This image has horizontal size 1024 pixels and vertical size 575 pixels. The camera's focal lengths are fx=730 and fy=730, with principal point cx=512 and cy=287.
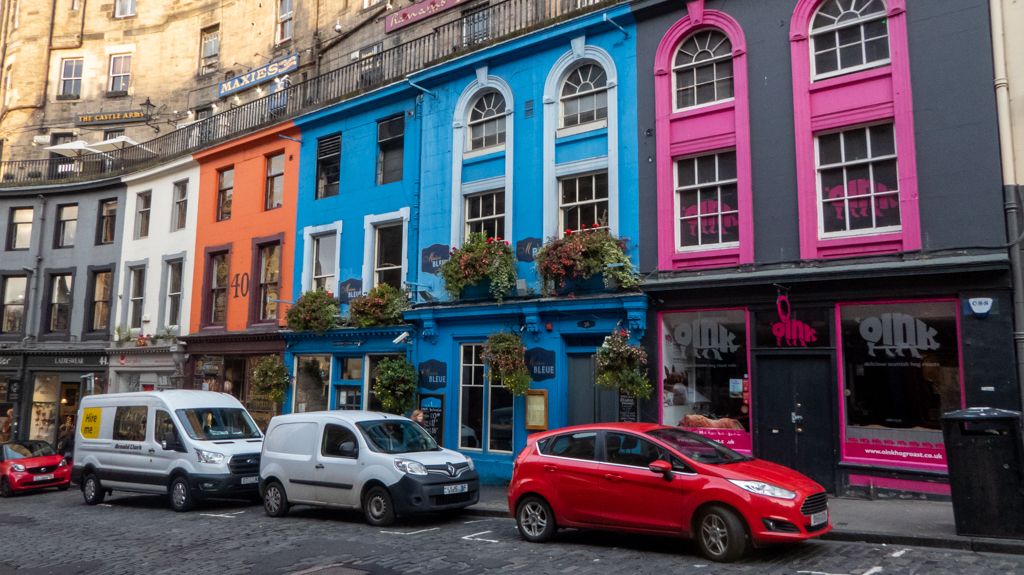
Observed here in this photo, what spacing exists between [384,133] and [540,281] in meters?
6.86

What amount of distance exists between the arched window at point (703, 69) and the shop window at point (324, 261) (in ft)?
33.7

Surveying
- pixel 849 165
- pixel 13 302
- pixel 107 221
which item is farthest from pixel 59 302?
pixel 849 165

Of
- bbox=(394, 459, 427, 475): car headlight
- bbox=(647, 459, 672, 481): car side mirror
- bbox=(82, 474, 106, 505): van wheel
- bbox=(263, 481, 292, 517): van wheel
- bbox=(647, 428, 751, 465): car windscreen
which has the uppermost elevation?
bbox=(647, 428, 751, 465): car windscreen

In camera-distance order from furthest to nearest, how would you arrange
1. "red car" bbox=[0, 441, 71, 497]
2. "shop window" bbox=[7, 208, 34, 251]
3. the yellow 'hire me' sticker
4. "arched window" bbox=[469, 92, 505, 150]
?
"shop window" bbox=[7, 208, 34, 251] → "red car" bbox=[0, 441, 71, 497] → "arched window" bbox=[469, 92, 505, 150] → the yellow 'hire me' sticker

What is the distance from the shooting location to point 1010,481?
8062mm

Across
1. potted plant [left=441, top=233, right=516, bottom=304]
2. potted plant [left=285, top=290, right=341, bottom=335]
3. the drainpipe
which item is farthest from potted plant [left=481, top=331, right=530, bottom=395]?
the drainpipe

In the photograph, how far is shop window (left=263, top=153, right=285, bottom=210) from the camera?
72.0 ft

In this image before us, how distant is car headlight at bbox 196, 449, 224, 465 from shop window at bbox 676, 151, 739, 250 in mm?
9431

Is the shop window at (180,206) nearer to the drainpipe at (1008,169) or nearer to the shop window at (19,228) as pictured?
the shop window at (19,228)

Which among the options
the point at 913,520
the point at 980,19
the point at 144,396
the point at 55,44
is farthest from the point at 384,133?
the point at 55,44

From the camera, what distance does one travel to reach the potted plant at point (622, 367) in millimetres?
13289

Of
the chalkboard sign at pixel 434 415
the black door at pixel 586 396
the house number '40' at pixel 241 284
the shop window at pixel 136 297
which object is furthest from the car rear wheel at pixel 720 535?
the shop window at pixel 136 297

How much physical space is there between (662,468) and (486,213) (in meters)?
9.71

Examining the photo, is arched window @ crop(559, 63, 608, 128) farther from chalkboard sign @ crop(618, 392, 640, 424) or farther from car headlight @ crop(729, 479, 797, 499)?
car headlight @ crop(729, 479, 797, 499)
